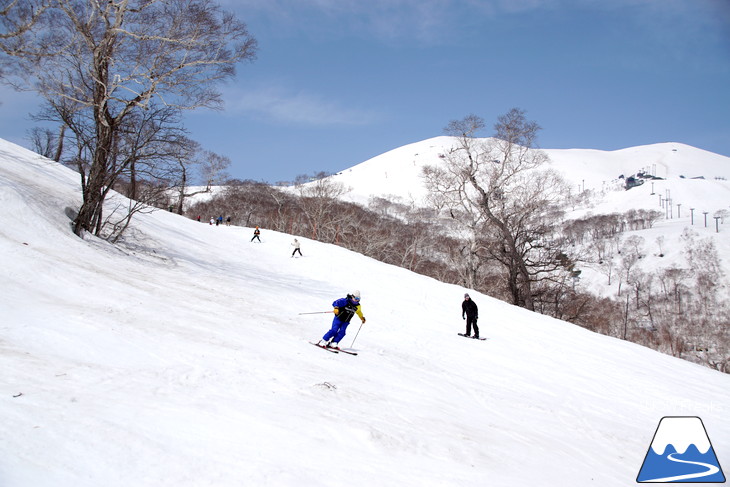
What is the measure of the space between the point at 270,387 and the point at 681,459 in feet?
18.3

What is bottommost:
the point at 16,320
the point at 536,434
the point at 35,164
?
the point at 536,434

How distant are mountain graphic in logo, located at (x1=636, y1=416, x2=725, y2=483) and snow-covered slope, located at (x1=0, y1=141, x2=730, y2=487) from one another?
0.40 m

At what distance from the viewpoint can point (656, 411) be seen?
30.7ft

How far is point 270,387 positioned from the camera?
247 inches

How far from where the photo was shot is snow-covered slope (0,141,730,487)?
4.19 m

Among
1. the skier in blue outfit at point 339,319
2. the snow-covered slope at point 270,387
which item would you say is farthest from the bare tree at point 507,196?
the skier in blue outfit at point 339,319

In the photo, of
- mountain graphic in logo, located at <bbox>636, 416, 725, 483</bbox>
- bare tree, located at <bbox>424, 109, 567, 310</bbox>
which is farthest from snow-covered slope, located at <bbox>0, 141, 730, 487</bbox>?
bare tree, located at <bbox>424, 109, 567, 310</bbox>

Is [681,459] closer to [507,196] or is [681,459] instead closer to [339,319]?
[339,319]

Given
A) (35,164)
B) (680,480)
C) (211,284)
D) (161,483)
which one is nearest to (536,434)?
(680,480)

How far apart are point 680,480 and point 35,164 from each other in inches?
1051

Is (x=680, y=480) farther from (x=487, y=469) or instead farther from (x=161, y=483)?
(x=161, y=483)

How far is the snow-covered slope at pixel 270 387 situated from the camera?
4191 millimetres

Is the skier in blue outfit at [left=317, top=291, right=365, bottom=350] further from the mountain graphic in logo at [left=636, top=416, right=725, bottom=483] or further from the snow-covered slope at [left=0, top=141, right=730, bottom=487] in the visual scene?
the mountain graphic in logo at [left=636, top=416, right=725, bottom=483]

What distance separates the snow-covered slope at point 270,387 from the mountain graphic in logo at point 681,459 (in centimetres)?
40
